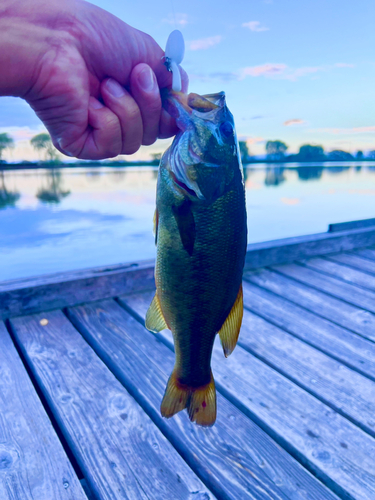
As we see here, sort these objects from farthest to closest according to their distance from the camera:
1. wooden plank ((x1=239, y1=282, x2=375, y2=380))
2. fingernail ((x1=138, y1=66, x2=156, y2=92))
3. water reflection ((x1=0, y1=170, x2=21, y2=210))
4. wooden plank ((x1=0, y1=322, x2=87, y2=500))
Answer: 1. water reflection ((x1=0, y1=170, x2=21, y2=210))
2. wooden plank ((x1=239, y1=282, x2=375, y2=380))
3. wooden plank ((x1=0, y1=322, x2=87, y2=500))
4. fingernail ((x1=138, y1=66, x2=156, y2=92))

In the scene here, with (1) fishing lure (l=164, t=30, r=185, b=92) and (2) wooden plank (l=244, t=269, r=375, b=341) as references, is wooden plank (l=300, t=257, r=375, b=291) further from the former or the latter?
(1) fishing lure (l=164, t=30, r=185, b=92)

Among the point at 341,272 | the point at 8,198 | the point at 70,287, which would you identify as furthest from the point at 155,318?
the point at 8,198

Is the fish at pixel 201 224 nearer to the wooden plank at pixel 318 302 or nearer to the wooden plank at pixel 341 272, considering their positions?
the wooden plank at pixel 318 302

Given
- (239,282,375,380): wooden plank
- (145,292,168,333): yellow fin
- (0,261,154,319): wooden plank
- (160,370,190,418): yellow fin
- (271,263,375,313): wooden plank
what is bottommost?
(239,282,375,380): wooden plank

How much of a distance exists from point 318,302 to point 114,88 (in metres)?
2.85

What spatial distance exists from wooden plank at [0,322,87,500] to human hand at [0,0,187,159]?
56.9 inches

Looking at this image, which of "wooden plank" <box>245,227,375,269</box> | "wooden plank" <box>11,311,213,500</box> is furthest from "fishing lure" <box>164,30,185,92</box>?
"wooden plank" <box>245,227,375,269</box>

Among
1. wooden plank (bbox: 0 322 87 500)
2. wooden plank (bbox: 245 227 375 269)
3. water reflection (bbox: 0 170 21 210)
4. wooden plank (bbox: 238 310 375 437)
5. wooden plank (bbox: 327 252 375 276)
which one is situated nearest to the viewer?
wooden plank (bbox: 0 322 87 500)

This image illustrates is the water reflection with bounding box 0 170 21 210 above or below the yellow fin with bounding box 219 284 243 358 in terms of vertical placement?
below

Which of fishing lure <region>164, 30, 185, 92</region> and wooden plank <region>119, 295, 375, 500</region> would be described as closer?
fishing lure <region>164, 30, 185, 92</region>

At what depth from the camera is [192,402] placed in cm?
162

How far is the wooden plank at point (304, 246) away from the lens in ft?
14.3

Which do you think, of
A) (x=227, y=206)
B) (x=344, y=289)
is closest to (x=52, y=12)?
(x=227, y=206)

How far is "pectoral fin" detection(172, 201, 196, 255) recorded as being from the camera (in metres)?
1.36
